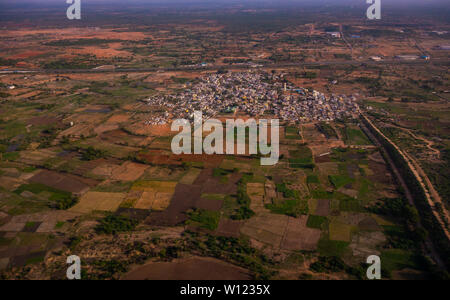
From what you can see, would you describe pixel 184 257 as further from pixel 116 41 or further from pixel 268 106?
pixel 116 41

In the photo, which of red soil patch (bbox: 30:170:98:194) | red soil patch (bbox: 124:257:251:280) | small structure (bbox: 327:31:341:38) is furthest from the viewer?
small structure (bbox: 327:31:341:38)

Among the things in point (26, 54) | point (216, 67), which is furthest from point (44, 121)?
point (26, 54)

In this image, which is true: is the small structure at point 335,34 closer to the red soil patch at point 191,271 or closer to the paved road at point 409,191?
the paved road at point 409,191

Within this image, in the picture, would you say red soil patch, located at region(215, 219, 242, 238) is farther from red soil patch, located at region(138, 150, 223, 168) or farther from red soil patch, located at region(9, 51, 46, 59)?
red soil patch, located at region(9, 51, 46, 59)

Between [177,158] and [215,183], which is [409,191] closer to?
[215,183]

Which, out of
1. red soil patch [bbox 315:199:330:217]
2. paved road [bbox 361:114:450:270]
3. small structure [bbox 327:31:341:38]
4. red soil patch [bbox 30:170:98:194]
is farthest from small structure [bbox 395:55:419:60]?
red soil patch [bbox 30:170:98:194]

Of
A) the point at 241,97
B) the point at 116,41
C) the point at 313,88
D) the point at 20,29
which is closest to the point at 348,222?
the point at 241,97

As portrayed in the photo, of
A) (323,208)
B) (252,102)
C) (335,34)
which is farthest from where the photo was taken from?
(335,34)

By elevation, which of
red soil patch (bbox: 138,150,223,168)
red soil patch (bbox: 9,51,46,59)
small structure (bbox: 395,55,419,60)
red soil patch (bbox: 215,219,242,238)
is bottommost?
red soil patch (bbox: 215,219,242,238)
